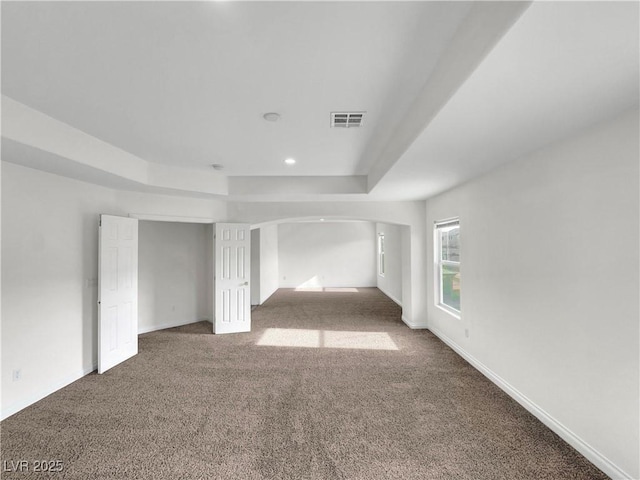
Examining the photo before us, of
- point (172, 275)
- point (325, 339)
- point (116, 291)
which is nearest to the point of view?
point (116, 291)

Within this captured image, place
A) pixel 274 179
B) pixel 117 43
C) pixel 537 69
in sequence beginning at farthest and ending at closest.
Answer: pixel 274 179 < pixel 117 43 < pixel 537 69

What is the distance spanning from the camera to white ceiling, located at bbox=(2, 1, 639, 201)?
139 cm

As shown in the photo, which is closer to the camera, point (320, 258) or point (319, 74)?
point (319, 74)

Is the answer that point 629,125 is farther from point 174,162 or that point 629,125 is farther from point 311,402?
point 174,162

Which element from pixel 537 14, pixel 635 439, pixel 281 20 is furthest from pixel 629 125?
pixel 281 20

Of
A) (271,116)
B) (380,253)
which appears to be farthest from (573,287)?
(380,253)

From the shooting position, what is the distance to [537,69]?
1453 mm

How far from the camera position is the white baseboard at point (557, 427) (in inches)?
80.6

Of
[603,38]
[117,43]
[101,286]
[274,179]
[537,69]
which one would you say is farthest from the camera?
[274,179]

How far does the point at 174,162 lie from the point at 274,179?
1.40 meters

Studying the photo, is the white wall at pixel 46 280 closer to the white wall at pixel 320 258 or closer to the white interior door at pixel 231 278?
the white interior door at pixel 231 278

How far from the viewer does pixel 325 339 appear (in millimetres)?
5199

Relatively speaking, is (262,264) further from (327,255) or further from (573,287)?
(573,287)

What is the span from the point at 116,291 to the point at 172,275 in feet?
6.15
